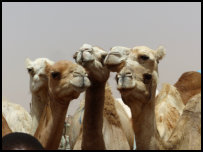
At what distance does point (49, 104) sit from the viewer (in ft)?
12.3

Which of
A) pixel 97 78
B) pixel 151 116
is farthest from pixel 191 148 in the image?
pixel 97 78

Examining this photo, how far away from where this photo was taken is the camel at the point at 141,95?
3.06 metres

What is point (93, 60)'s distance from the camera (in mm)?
3549

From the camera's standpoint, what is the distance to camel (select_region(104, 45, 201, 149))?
306 cm

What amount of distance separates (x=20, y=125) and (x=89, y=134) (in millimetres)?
1506

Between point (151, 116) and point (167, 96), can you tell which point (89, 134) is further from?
point (167, 96)

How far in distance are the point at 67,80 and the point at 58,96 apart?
0.59 feet

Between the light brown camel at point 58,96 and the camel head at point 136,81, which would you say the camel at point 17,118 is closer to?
the light brown camel at point 58,96

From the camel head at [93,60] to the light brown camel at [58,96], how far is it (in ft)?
0.25

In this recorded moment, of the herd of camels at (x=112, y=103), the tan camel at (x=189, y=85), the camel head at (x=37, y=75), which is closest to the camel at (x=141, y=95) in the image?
the herd of camels at (x=112, y=103)

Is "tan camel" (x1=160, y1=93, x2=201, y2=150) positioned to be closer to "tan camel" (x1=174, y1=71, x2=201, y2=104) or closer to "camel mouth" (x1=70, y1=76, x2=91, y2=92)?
"camel mouth" (x1=70, y1=76, x2=91, y2=92)

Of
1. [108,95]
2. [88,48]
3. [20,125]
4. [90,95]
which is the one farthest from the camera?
[20,125]

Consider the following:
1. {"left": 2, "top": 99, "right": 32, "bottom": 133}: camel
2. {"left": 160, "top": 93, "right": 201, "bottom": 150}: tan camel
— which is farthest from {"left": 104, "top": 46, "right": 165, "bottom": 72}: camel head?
{"left": 2, "top": 99, "right": 32, "bottom": 133}: camel

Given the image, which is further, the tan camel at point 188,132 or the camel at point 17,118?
the camel at point 17,118
